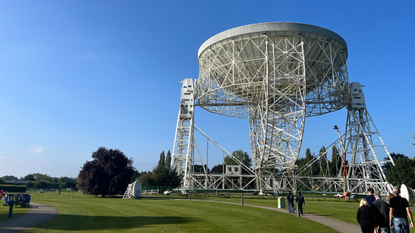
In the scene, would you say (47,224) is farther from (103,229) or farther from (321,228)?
(321,228)

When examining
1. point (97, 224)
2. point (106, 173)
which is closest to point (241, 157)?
point (106, 173)

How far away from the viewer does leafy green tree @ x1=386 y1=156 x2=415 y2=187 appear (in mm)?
37719

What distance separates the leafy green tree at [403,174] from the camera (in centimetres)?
3772

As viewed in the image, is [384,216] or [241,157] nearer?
[384,216]

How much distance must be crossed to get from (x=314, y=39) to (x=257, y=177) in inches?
658

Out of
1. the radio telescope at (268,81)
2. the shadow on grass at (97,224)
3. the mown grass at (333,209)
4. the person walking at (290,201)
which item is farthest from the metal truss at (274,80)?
the shadow on grass at (97,224)

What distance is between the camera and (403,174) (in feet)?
125

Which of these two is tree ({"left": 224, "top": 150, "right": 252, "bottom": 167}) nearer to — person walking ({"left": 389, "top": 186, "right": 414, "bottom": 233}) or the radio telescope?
the radio telescope

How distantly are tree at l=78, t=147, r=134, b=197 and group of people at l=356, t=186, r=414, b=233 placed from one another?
1182 inches

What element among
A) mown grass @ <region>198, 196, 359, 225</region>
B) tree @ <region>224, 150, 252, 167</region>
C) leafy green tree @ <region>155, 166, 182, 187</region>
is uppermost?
tree @ <region>224, 150, 252, 167</region>

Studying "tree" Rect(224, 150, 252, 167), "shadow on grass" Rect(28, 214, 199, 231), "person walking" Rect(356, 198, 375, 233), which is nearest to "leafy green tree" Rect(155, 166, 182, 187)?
"shadow on grass" Rect(28, 214, 199, 231)

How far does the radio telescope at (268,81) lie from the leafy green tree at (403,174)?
12751 millimetres

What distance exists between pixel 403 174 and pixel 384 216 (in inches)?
1503

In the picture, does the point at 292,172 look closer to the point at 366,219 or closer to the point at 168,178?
the point at 168,178
